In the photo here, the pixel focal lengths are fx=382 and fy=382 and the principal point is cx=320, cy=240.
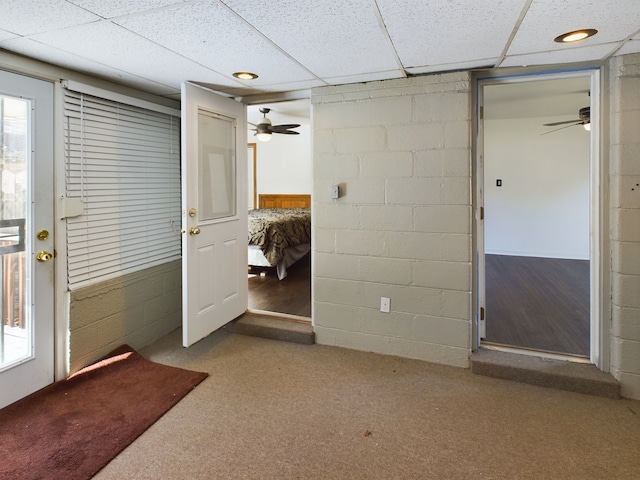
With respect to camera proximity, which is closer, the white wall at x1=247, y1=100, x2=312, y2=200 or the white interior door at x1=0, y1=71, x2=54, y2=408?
the white interior door at x1=0, y1=71, x2=54, y2=408

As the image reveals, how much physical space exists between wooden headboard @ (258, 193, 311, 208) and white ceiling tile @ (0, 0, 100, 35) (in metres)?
6.22

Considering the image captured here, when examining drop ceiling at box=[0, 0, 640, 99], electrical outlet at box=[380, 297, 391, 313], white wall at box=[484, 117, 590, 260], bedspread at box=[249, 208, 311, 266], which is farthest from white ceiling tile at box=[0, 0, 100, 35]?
white wall at box=[484, 117, 590, 260]

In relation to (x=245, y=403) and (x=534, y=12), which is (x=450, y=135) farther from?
(x=245, y=403)

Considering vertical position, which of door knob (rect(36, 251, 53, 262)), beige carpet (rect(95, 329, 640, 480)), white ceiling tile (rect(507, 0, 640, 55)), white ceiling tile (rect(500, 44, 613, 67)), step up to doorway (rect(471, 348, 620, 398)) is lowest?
beige carpet (rect(95, 329, 640, 480))

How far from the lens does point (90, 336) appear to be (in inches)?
103

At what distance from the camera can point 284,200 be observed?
8.08 m

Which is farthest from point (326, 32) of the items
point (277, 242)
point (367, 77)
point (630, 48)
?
point (277, 242)

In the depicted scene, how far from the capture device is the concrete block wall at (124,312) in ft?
8.30

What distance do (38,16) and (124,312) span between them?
1944 mm

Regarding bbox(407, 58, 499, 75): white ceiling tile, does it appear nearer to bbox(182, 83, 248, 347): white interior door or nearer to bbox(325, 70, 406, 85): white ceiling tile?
bbox(325, 70, 406, 85): white ceiling tile

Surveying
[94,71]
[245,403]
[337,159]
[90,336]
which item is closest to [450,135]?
[337,159]

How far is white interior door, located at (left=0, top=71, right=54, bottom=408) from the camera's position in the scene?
2.11m

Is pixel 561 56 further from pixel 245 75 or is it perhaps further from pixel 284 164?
pixel 284 164

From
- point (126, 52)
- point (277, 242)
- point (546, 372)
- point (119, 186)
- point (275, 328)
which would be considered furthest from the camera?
point (277, 242)
